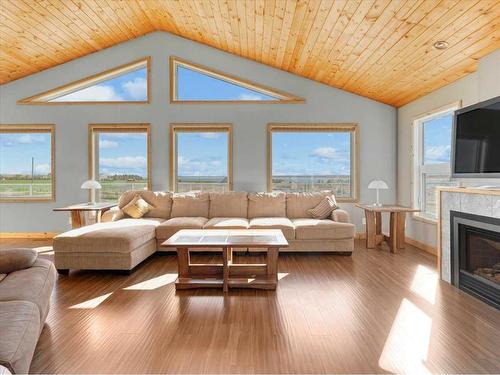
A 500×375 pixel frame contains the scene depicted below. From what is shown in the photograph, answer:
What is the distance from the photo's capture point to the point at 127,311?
2.63 metres

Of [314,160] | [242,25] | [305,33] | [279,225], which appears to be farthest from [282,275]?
[242,25]

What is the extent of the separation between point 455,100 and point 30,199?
22.6 feet

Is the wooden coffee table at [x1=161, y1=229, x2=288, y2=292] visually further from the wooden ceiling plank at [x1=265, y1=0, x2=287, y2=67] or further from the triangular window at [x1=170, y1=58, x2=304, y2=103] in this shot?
the triangular window at [x1=170, y1=58, x2=304, y2=103]

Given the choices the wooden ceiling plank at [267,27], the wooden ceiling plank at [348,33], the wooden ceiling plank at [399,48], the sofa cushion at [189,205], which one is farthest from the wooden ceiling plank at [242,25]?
the sofa cushion at [189,205]

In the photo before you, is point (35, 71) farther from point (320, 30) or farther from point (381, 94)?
point (381, 94)

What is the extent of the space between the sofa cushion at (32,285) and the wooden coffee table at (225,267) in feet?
3.11

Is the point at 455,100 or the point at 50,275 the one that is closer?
the point at 50,275

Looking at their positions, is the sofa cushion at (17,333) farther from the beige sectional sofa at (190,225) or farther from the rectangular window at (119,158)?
the rectangular window at (119,158)

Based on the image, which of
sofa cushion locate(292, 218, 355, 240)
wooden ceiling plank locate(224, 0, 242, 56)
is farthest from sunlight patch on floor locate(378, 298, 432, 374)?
wooden ceiling plank locate(224, 0, 242, 56)

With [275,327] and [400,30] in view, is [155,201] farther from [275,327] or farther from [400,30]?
[400,30]

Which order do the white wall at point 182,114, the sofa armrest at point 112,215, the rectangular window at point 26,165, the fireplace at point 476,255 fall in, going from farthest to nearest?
the rectangular window at point 26,165 < the white wall at point 182,114 < the sofa armrest at point 112,215 < the fireplace at point 476,255

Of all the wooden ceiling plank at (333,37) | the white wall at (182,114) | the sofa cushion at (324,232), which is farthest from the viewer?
the white wall at (182,114)

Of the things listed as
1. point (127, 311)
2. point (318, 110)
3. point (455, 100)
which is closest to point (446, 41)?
point (455, 100)

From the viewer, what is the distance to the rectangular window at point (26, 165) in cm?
579
